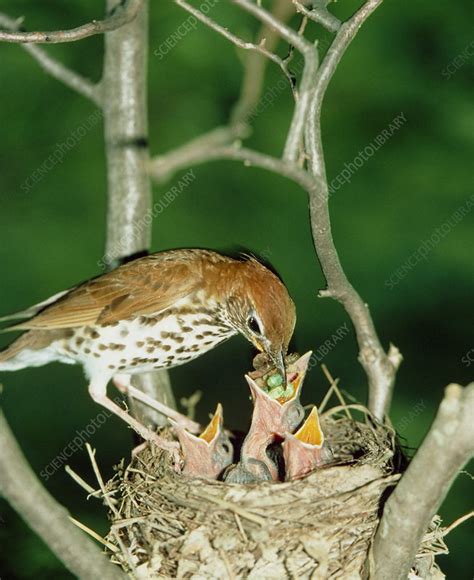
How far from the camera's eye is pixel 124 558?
3.22 m

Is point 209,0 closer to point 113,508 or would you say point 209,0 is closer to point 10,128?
point 10,128

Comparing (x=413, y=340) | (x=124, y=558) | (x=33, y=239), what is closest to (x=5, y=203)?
(x=33, y=239)

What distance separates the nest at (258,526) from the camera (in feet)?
10.1

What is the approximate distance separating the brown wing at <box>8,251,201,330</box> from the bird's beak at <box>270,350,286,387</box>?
540 mm

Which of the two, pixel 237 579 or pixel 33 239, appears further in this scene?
pixel 33 239

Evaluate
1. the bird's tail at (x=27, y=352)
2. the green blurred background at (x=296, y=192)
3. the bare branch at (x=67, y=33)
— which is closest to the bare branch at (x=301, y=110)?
the bare branch at (x=67, y=33)

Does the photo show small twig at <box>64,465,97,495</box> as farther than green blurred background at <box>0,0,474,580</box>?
No

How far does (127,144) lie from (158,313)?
821 mm

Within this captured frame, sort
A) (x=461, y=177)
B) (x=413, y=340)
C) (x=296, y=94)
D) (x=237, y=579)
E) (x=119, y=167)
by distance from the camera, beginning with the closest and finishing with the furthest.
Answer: (x=296, y=94)
(x=237, y=579)
(x=119, y=167)
(x=461, y=177)
(x=413, y=340)

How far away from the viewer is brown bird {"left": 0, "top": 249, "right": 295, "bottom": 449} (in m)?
3.94

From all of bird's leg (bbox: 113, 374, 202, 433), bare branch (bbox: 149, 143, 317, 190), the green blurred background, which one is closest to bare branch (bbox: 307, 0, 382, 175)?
bare branch (bbox: 149, 143, 317, 190)

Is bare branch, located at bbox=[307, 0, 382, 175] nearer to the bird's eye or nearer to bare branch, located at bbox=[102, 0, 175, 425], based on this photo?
the bird's eye

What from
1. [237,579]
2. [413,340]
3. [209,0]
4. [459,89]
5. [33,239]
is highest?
[209,0]

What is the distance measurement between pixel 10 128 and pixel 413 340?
9.91ft
